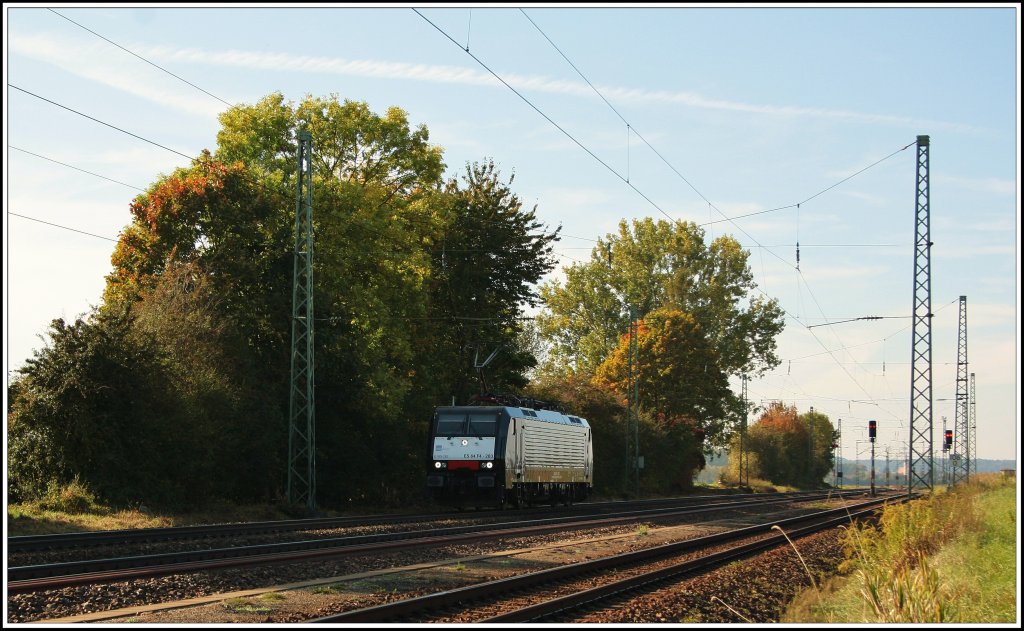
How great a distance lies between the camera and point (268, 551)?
17.7 metres

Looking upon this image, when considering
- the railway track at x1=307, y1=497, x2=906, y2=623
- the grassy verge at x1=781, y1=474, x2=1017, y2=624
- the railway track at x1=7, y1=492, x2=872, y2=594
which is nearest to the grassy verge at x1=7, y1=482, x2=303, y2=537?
the railway track at x1=7, y1=492, x2=872, y2=594

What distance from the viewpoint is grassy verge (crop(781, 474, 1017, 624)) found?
1058cm

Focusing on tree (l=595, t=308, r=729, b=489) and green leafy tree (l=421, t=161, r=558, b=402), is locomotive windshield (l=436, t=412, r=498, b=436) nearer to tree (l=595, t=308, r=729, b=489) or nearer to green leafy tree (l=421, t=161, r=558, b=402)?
green leafy tree (l=421, t=161, r=558, b=402)

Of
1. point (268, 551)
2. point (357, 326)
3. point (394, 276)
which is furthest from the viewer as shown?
point (394, 276)

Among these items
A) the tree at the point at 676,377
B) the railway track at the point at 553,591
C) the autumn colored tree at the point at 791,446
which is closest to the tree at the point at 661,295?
the tree at the point at 676,377

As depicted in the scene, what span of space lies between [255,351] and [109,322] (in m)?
7.26

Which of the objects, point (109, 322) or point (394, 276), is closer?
point (109, 322)

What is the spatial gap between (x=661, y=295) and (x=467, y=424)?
3998cm

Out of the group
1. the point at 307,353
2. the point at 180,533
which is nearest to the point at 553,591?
the point at 180,533

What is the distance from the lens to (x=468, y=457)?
3294 cm

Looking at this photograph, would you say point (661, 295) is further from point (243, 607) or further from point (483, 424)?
point (243, 607)

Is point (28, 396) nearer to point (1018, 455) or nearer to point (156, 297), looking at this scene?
point (156, 297)

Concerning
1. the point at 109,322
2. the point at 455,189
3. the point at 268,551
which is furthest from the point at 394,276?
the point at 268,551

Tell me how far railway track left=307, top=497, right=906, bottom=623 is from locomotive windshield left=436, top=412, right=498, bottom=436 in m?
12.6
